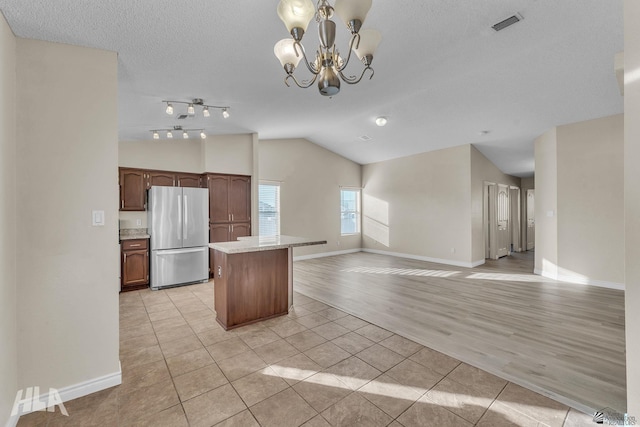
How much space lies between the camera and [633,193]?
1330 mm

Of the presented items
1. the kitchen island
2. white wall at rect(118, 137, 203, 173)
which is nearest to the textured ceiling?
white wall at rect(118, 137, 203, 173)

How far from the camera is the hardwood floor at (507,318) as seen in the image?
6.91 feet

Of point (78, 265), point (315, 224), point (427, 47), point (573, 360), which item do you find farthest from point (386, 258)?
point (78, 265)

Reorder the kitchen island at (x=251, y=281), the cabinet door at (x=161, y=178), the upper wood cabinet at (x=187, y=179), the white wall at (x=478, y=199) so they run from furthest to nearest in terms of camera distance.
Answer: the white wall at (x=478, y=199)
the upper wood cabinet at (x=187, y=179)
the cabinet door at (x=161, y=178)
the kitchen island at (x=251, y=281)

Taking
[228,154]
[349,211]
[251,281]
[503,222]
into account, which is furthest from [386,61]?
[503,222]

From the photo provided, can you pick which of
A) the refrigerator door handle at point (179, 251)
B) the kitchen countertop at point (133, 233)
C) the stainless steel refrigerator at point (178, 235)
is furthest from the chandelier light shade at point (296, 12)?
the kitchen countertop at point (133, 233)

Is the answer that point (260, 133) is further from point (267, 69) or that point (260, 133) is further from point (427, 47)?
point (427, 47)

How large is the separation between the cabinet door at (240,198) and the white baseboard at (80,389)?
11.6 ft

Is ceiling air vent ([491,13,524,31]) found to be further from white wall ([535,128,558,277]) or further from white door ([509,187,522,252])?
white door ([509,187,522,252])

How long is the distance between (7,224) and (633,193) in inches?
136

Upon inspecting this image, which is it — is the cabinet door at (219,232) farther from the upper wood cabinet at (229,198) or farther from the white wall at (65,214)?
the white wall at (65,214)

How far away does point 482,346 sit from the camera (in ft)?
8.45

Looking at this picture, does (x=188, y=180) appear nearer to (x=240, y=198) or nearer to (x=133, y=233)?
(x=240, y=198)

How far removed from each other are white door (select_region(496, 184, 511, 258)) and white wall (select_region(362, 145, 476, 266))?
1872mm
